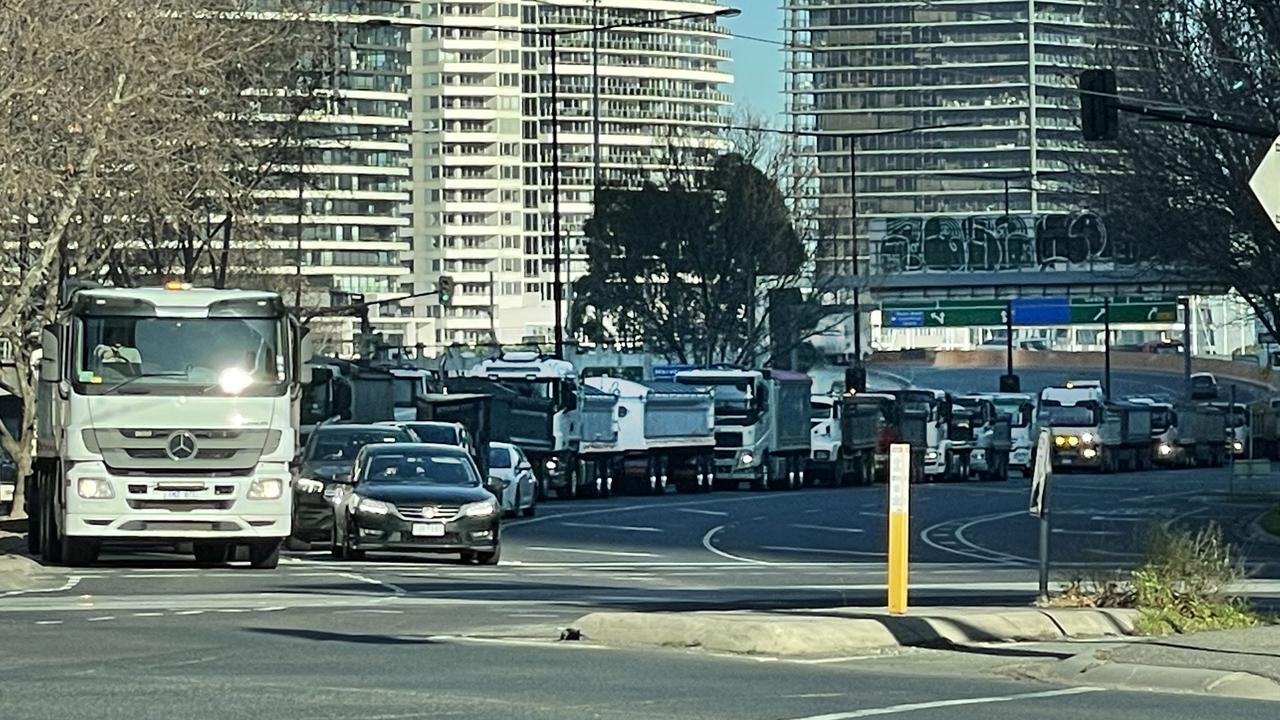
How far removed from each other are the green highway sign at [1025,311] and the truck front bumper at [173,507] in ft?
314

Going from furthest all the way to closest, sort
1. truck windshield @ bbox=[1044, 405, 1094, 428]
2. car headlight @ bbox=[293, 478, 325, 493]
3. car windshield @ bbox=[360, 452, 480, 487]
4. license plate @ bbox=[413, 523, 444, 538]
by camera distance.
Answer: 1. truck windshield @ bbox=[1044, 405, 1094, 428]
2. car headlight @ bbox=[293, 478, 325, 493]
3. car windshield @ bbox=[360, 452, 480, 487]
4. license plate @ bbox=[413, 523, 444, 538]

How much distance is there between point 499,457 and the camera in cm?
5125

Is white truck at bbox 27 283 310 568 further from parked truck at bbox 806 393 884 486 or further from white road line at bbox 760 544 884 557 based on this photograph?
parked truck at bbox 806 393 884 486

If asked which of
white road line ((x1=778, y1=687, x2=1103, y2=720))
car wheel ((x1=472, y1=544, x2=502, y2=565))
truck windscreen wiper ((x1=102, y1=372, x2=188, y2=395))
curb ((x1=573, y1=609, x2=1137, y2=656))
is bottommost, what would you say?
car wheel ((x1=472, y1=544, x2=502, y2=565))

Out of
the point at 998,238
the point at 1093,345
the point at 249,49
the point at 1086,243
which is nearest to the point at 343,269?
the point at 1093,345

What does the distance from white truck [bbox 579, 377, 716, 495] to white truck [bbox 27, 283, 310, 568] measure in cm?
3452

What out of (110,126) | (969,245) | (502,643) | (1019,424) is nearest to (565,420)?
(110,126)

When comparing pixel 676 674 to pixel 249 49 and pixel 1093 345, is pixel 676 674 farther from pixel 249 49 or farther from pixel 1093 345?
pixel 1093 345

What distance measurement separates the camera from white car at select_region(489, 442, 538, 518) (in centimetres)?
5053

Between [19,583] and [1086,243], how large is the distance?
83.0 metres

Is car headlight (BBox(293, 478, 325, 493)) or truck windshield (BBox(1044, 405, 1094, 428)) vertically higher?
car headlight (BBox(293, 478, 325, 493))

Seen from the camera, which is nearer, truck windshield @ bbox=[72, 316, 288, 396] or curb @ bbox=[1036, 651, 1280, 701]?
curb @ bbox=[1036, 651, 1280, 701]

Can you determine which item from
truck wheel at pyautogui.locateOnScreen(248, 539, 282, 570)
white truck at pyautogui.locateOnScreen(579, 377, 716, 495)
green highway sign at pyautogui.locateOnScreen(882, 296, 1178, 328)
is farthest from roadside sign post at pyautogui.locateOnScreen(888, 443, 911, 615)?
green highway sign at pyautogui.locateOnScreen(882, 296, 1178, 328)

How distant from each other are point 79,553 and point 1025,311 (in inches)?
3870
